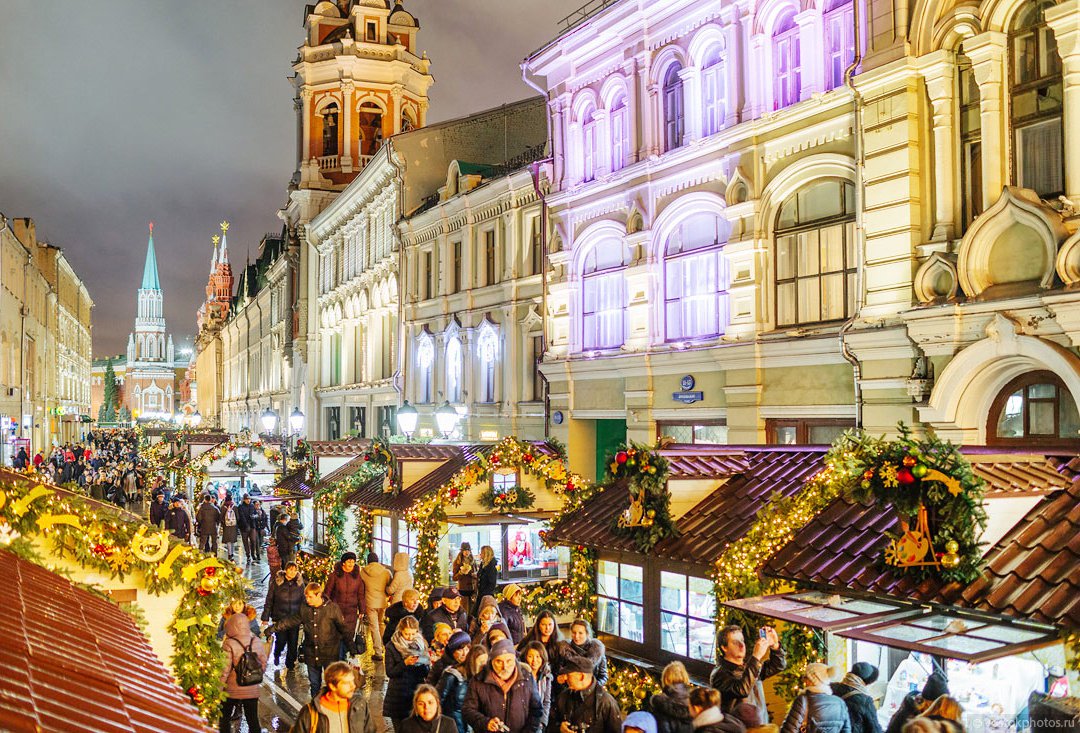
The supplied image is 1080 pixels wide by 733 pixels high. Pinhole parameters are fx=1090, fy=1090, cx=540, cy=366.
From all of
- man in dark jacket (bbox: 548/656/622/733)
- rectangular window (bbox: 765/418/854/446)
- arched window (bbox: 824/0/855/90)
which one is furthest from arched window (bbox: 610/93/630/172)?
man in dark jacket (bbox: 548/656/622/733)

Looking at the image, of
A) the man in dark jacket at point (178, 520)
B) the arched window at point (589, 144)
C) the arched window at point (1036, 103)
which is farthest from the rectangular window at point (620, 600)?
the arched window at point (589, 144)

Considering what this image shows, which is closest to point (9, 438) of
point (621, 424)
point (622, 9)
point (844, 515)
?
point (621, 424)

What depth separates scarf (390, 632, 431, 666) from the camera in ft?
33.8

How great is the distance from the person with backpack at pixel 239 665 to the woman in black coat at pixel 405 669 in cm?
174

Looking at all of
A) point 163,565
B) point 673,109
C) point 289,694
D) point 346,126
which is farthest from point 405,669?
point 346,126

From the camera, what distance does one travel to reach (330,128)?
50219mm

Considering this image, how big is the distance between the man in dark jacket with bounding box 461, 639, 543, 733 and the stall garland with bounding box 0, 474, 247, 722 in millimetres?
2935

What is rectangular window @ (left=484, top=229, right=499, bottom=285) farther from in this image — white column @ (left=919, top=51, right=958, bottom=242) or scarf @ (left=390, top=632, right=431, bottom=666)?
scarf @ (left=390, top=632, right=431, bottom=666)

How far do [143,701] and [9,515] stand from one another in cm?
508

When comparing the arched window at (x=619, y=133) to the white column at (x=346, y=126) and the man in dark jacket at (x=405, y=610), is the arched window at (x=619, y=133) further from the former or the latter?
the white column at (x=346, y=126)

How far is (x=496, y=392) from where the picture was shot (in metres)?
31.0

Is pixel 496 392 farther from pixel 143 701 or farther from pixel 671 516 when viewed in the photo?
pixel 143 701

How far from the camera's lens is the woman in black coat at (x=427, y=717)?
26.9ft

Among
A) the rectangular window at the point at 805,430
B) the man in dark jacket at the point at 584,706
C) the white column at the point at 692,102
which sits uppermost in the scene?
the white column at the point at 692,102
